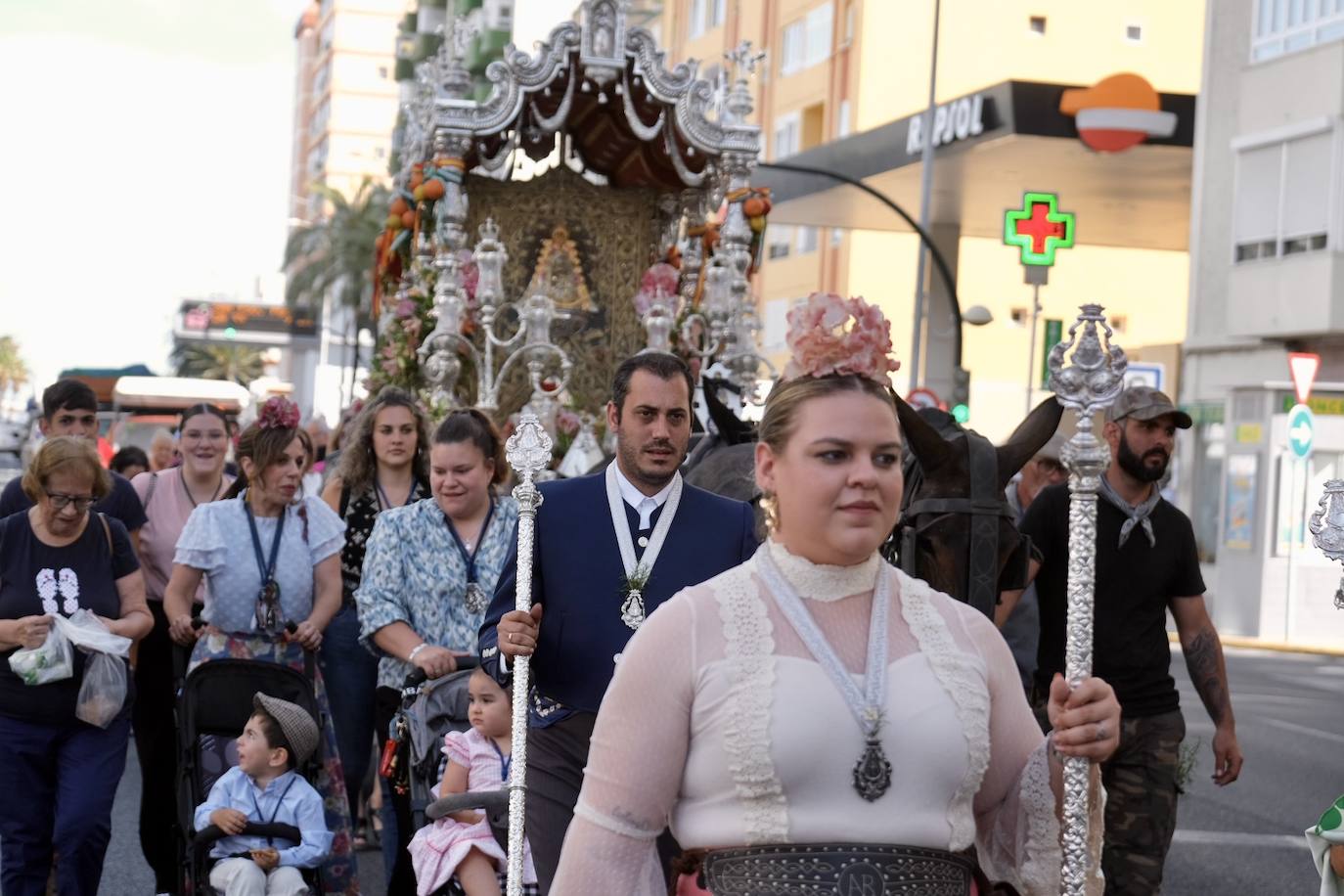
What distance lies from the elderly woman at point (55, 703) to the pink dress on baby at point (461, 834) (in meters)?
1.75

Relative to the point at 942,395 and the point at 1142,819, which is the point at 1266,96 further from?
the point at 1142,819

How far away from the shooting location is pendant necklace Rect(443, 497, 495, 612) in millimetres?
7500

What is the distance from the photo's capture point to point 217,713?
7.59 meters

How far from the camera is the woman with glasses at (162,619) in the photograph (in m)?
8.75

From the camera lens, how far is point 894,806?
10.9 feet

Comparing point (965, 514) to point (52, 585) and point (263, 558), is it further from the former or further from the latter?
point (52, 585)

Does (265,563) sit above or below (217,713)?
above

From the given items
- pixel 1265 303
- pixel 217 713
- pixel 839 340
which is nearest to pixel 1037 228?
pixel 1265 303

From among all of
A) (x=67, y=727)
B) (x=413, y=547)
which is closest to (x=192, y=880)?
(x=67, y=727)

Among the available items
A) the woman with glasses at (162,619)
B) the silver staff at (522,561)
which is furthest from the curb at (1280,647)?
the silver staff at (522,561)

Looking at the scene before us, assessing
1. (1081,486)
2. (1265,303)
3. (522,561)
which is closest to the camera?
(1081,486)

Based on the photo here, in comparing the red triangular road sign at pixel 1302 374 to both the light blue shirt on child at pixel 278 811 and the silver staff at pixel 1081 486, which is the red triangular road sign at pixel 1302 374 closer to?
the light blue shirt on child at pixel 278 811

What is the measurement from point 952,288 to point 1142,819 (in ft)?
68.4

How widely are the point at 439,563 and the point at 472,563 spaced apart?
0.12 meters
